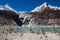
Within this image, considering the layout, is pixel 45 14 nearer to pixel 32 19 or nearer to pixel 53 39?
pixel 32 19

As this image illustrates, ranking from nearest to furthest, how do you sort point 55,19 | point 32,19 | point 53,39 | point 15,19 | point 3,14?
point 53,39 < point 55,19 < point 32,19 < point 3,14 < point 15,19

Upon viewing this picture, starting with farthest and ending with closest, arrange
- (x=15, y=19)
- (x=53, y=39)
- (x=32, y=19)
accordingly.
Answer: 1. (x=15, y=19)
2. (x=32, y=19)
3. (x=53, y=39)

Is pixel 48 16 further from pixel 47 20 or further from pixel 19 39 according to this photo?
pixel 19 39

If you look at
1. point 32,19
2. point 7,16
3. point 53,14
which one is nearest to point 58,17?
point 53,14

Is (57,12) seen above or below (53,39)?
above

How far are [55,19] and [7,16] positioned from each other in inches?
1033

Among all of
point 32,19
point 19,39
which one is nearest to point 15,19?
point 32,19

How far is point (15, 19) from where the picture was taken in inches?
3713

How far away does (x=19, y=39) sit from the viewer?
48.6 ft

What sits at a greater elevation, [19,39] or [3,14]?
[3,14]

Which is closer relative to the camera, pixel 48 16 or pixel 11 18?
pixel 48 16

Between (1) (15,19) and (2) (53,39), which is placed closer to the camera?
(2) (53,39)

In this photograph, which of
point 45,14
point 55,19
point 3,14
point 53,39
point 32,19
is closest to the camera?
point 53,39

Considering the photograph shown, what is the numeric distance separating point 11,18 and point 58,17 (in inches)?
1035
